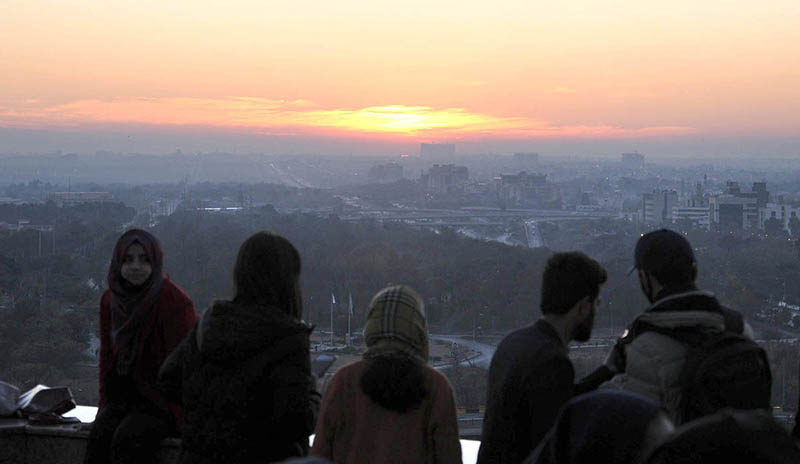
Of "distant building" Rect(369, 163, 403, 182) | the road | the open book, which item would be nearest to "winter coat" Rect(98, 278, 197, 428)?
the open book

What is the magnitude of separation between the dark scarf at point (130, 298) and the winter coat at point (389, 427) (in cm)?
129

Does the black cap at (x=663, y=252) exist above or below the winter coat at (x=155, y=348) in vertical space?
above

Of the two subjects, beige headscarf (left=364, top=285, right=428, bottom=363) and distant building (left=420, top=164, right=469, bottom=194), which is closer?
beige headscarf (left=364, top=285, right=428, bottom=363)

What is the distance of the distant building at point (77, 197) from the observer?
44.9 ft

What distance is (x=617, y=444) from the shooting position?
1164mm

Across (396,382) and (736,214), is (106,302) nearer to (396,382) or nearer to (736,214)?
(396,382)

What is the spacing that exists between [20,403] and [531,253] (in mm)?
6286

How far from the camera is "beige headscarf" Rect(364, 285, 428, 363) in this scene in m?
2.23

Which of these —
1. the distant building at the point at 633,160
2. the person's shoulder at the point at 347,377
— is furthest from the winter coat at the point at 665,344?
the distant building at the point at 633,160

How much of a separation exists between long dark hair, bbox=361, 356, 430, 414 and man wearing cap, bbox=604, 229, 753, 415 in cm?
59

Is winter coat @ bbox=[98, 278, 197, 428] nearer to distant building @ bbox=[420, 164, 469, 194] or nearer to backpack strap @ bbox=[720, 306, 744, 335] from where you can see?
backpack strap @ bbox=[720, 306, 744, 335]

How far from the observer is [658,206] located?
30.4 feet

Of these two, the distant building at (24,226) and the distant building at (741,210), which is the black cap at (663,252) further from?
the distant building at (24,226)

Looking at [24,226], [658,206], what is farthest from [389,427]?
[24,226]
